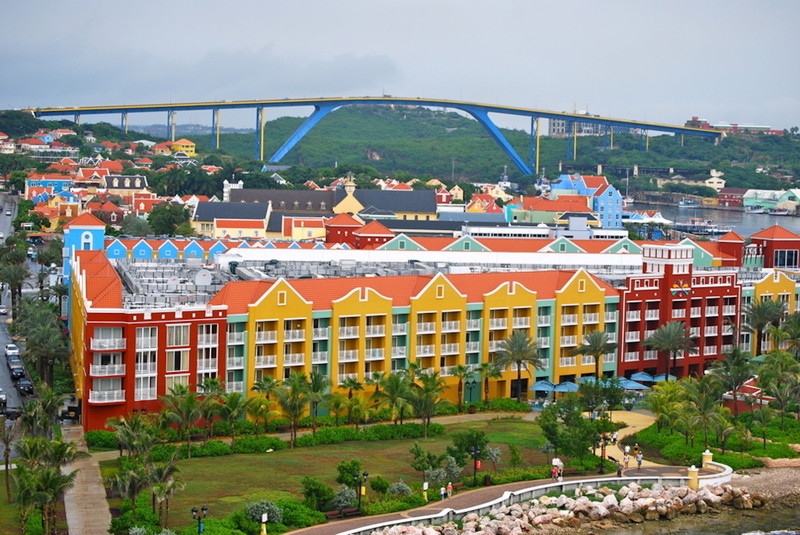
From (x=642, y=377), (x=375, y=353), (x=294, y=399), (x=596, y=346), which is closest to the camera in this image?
(x=294, y=399)

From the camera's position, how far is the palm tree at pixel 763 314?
45000mm

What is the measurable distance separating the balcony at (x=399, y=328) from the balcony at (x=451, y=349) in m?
1.55

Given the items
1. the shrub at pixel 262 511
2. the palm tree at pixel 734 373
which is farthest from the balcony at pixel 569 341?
the shrub at pixel 262 511

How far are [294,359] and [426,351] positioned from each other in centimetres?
475

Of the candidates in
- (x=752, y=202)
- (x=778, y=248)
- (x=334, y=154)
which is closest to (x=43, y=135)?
(x=334, y=154)

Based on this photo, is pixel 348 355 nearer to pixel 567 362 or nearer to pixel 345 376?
pixel 345 376

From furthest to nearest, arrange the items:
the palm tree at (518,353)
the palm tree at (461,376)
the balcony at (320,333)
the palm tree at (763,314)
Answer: the palm tree at (763,314) < the palm tree at (518,353) < the palm tree at (461,376) < the balcony at (320,333)

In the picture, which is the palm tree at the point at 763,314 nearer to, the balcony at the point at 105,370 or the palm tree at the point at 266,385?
the palm tree at the point at 266,385

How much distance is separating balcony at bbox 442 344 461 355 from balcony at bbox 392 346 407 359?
1457mm

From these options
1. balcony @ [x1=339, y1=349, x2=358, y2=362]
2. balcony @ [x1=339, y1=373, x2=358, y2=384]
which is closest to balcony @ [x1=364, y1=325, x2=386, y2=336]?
balcony @ [x1=339, y1=349, x2=358, y2=362]

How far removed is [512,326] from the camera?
41.2 m

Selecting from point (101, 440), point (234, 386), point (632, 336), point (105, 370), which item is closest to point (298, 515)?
point (101, 440)

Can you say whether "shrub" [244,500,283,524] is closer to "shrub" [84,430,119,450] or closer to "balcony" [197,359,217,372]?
"shrub" [84,430,119,450]

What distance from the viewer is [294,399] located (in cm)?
3322
